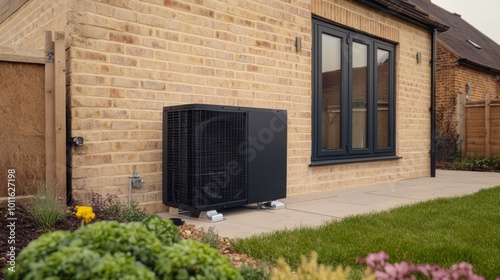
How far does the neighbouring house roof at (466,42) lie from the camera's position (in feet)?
47.0

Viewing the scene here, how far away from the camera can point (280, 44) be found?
5.67m

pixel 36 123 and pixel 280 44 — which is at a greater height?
pixel 280 44

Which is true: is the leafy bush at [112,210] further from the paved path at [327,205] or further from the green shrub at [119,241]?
the green shrub at [119,241]

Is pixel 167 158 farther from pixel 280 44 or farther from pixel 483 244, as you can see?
pixel 483 244

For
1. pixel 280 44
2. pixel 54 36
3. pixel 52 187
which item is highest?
pixel 280 44

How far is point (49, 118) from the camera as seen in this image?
3658 millimetres

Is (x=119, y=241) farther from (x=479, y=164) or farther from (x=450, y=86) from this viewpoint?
(x=450, y=86)

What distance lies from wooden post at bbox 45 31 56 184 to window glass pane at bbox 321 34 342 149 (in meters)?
3.85

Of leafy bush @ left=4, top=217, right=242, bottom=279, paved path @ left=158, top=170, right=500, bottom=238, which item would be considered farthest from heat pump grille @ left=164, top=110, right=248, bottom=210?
leafy bush @ left=4, top=217, right=242, bottom=279

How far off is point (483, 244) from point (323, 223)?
1.28 metres

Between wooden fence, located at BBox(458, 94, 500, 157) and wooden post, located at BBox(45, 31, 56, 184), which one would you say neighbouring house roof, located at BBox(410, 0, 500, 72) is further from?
wooden post, located at BBox(45, 31, 56, 184)

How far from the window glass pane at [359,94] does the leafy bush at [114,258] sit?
19.3ft

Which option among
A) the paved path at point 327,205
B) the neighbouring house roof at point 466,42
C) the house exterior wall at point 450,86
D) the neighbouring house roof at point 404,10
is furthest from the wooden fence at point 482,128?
the paved path at point 327,205

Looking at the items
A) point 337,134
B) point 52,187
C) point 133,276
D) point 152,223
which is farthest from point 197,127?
point 337,134
